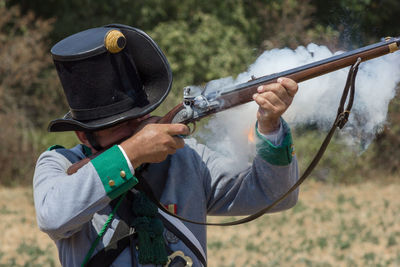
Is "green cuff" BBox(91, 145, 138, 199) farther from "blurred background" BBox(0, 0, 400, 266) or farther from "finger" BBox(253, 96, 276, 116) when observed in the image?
"blurred background" BBox(0, 0, 400, 266)

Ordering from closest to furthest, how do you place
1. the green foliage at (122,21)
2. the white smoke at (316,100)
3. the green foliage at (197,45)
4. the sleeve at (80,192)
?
1. the sleeve at (80,192)
2. the white smoke at (316,100)
3. the green foliage at (122,21)
4. the green foliage at (197,45)

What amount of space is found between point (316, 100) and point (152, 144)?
0.95 m

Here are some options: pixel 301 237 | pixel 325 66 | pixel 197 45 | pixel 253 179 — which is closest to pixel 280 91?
pixel 325 66

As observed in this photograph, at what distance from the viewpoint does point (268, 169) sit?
8.55ft

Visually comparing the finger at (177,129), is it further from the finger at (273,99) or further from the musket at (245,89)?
the finger at (273,99)

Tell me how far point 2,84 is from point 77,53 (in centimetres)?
1232

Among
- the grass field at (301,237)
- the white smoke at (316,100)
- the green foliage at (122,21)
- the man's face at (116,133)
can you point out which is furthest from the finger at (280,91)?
the green foliage at (122,21)

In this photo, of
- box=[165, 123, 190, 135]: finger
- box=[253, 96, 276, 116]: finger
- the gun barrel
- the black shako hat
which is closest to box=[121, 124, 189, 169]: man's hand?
box=[165, 123, 190, 135]: finger

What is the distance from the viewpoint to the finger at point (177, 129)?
2471 mm

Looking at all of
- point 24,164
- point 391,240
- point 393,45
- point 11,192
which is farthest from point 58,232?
point 24,164

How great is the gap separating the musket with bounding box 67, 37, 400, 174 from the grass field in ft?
15.1

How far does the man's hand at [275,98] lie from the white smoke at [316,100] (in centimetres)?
35

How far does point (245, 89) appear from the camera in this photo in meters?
2.63

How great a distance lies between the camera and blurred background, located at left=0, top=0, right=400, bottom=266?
7.50m
